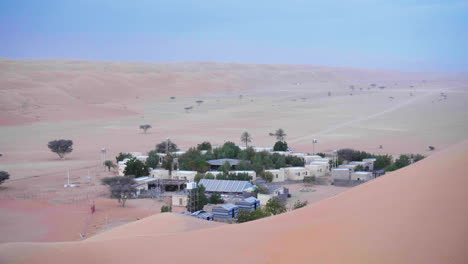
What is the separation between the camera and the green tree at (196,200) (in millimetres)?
20758

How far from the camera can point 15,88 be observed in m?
82.1

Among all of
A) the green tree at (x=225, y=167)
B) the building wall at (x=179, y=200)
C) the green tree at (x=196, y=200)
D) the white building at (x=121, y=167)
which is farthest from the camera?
the white building at (x=121, y=167)

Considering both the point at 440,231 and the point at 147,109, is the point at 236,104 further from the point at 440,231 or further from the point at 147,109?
the point at 440,231

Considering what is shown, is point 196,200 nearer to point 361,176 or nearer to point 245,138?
point 361,176

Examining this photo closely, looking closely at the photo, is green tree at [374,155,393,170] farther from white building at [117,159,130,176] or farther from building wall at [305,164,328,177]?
white building at [117,159,130,176]

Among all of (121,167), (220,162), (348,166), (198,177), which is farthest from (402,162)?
(121,167)

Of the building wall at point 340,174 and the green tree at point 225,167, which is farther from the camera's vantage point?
the green tree at point 225,167

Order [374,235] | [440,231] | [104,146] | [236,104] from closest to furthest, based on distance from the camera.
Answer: [440,231] → [374,235] → [104,146] → [236,104]

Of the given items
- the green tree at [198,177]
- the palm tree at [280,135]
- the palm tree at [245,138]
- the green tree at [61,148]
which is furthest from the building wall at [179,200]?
the palm tree at [280,135]

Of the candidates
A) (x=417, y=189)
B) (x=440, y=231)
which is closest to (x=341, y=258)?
(x=440, y=231)

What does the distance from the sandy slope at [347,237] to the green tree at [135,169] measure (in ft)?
61.3

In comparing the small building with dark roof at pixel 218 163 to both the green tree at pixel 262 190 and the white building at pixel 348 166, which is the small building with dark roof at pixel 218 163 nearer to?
the white building at pixel 348 166

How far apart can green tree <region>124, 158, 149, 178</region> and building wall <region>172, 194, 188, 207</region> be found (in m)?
5.92

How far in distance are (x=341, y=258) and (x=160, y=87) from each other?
104 m
